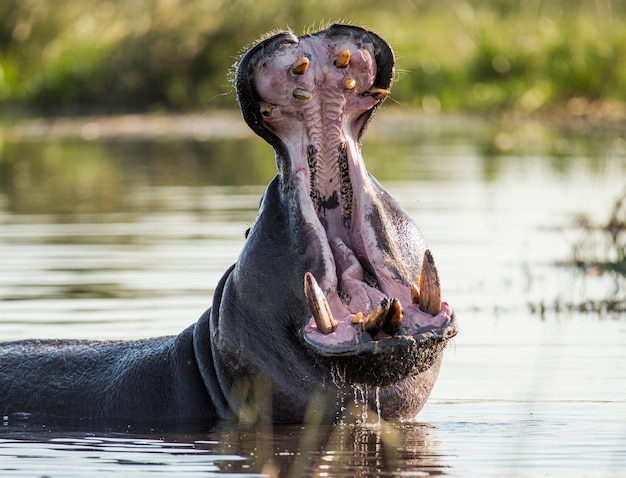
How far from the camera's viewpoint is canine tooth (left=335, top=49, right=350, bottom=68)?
15.9 ft

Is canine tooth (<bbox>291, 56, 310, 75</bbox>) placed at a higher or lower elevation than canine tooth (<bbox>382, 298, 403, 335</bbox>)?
higher

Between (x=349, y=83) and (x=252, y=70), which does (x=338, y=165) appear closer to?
(x=349, y=83)

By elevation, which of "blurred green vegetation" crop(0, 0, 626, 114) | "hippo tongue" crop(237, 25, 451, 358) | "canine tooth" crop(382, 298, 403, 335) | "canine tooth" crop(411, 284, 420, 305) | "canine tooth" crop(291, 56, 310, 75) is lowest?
"canine tooth" crop(382, 298, 403, 335)

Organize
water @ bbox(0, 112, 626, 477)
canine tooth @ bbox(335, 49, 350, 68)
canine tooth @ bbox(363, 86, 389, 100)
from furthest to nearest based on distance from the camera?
water @ bbox(0, 112, 626, 477) → canine tooth @ bbox(363, 86, 389, 100) → canine tooth @ bbox(335, 49, 350, 68)

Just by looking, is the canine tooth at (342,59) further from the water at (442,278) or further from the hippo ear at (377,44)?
the water at (442,278)

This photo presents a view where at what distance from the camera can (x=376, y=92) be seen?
4.98 metres

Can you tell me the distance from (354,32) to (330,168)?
445 mm

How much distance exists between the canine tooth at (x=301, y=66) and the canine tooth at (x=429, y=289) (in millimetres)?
689

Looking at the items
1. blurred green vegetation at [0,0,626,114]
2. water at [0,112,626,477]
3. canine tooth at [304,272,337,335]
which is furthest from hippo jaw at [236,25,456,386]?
blurred green vegetation at [0,0,626,114]

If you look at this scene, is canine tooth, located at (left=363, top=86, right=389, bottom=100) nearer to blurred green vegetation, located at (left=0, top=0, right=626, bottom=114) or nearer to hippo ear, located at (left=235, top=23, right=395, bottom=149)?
hippo ear, located at (left=235, top=23, right=395, bottom=149)

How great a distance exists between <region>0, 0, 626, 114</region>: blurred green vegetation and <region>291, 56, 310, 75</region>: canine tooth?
1643cm

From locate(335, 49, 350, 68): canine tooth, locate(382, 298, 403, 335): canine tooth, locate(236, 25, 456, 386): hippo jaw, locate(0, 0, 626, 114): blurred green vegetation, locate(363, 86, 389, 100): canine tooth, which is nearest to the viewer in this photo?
locate(382, 298, 403, 335): canine tooth

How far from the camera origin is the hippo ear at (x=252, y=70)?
4.86 metres

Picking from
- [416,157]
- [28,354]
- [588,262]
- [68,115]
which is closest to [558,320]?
[588,262]
